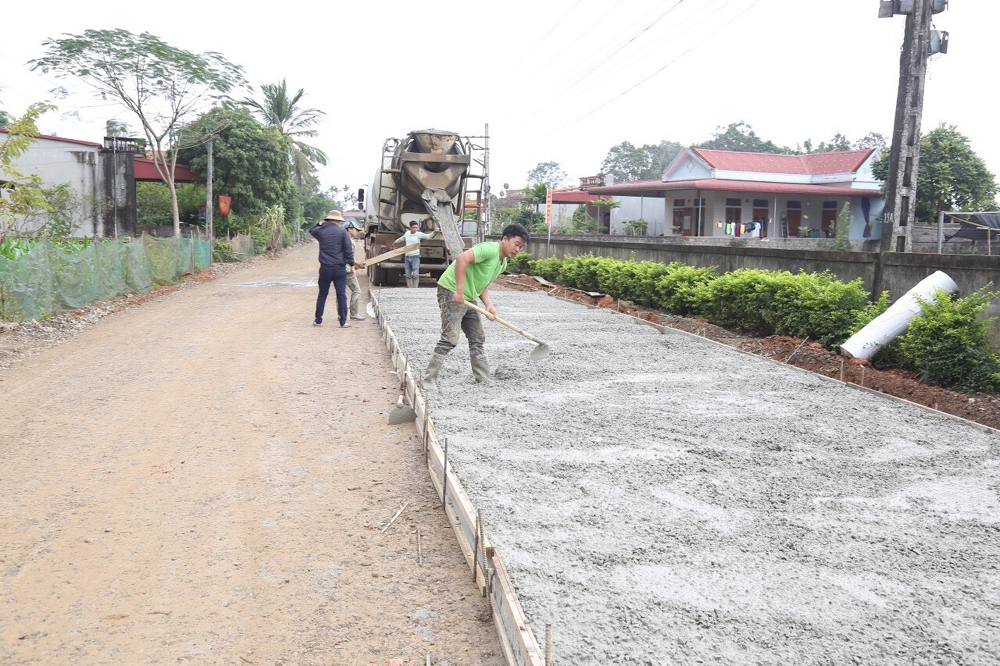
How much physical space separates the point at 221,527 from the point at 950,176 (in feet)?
85.1

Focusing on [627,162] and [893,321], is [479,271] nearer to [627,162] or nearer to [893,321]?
[893,321]

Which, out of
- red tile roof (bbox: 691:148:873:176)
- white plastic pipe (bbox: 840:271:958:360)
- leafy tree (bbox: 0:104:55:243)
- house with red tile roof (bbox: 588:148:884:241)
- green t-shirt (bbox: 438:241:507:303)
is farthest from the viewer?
red tile roof (bbox: 691:148:873:176)

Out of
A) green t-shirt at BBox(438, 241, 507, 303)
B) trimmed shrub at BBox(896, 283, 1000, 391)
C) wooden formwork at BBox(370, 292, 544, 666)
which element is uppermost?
green t-shirt at BBox(438, 241, 507, 303)

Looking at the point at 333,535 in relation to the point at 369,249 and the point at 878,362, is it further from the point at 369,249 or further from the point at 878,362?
the point at 369,249

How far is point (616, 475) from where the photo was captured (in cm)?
449

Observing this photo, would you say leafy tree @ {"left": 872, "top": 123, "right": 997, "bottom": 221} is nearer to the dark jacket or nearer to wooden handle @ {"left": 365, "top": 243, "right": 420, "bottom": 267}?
wooden handle @ {"left": 365, "top": 243, "right": 420, "bottom": 267}

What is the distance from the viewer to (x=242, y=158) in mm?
29656

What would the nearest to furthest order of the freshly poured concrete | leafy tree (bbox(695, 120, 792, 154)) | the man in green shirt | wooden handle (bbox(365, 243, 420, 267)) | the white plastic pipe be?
the freshly poured concrete → the man in green shirt → the white plastic pipe → wooden handle (bbox(365, 243, 420, 267)) → leafy tree (bbox(695, 120, 792, 154))

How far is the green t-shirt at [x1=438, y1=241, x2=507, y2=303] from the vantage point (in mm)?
6531

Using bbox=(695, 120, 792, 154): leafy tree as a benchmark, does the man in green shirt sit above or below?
below

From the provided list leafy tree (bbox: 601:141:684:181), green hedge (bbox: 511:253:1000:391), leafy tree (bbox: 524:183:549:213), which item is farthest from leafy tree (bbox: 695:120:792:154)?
green hedge (bbox: 511:253:1000:391)

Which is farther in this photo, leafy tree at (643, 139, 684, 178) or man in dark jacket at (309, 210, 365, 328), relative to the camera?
leafy tree at (643, 139, 684, 178)

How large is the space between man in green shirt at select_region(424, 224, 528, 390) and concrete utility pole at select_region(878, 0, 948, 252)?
5.84 m

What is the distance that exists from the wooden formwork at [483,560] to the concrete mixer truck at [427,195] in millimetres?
11536
